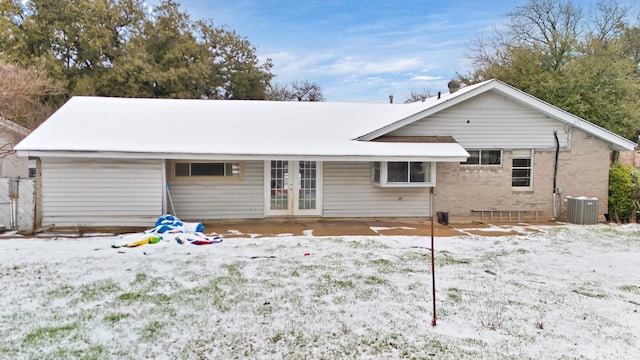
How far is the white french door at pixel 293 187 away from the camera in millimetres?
11328

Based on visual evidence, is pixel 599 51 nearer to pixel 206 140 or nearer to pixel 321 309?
pixel 206 140

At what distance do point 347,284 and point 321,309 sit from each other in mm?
1026

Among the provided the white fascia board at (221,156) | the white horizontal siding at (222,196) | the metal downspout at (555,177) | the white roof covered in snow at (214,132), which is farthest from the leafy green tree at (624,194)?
the white horizontal siding at (222,196)

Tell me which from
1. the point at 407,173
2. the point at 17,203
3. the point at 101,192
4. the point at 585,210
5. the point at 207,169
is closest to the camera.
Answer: the point at 17,203

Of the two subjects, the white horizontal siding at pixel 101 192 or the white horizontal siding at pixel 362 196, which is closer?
the white horizontal siding at pixel 101 192

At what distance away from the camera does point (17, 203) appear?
967 cm

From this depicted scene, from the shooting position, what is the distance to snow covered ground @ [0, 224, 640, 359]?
3.94 m

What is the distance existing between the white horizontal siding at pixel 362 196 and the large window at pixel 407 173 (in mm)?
436

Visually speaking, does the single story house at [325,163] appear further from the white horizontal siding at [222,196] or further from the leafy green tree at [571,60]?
the leafy green tree at [571,60]

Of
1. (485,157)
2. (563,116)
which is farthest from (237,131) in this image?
(563,116)

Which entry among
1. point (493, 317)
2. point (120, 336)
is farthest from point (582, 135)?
point (120, 336)

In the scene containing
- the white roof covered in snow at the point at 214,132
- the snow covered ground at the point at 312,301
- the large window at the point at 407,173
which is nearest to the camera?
the snow covered ground at the point at 312,301

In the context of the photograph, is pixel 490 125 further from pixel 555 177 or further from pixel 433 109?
pixel 555 177

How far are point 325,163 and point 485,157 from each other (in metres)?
4.89
